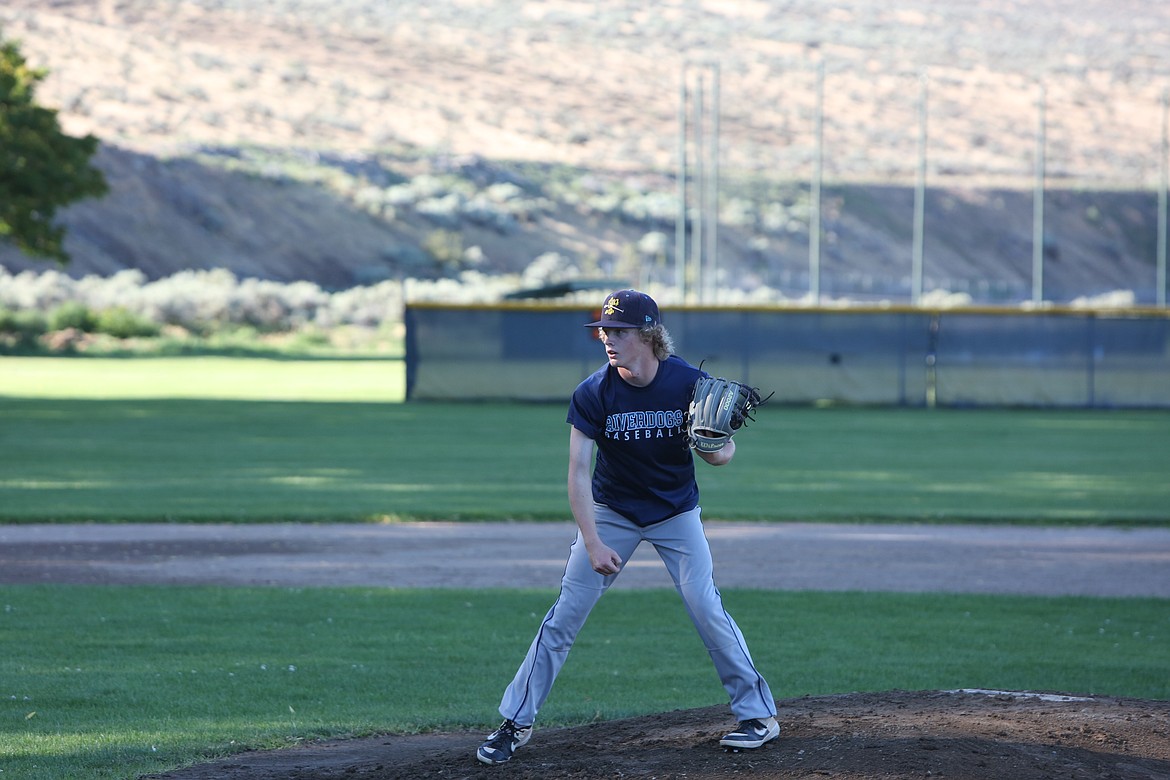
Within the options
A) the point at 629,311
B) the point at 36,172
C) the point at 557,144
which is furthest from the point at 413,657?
the point at 557,144

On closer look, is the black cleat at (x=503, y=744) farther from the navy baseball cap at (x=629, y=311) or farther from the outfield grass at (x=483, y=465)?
the outfield grass at (x=483, y=465)

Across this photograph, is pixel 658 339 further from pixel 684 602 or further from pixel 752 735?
pixel 752 735

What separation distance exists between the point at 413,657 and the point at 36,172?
1017 inches

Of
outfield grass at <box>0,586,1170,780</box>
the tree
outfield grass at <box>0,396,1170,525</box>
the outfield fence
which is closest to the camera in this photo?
outfield grass at <box>0,586,1170,780</box>

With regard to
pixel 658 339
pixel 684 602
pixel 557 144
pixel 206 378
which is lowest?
pixel 206 378

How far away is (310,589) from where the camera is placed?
408 inches

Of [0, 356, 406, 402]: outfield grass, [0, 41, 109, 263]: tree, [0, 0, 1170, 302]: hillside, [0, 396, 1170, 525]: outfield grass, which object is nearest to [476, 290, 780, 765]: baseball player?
[0, 396, 1170, 525]: outfield grass

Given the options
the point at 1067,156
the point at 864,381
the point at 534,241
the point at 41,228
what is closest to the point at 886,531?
the point at 864,381

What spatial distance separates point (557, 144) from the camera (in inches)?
4387

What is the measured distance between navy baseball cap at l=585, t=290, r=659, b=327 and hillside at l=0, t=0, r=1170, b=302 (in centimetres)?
7021

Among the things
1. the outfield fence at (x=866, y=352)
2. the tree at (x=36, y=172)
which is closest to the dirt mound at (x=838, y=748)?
the outfield fence at (x=866, y=352)

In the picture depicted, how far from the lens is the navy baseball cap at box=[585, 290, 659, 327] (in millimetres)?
5559

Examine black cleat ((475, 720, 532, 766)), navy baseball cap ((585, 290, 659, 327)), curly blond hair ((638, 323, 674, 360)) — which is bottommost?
black cleat ((475, 720, 532, 766))

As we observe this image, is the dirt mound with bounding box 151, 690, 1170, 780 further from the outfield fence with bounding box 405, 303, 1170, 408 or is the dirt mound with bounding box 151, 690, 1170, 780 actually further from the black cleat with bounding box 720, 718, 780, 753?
the outfield fence with bounding box 405, 303, 1170, 408
